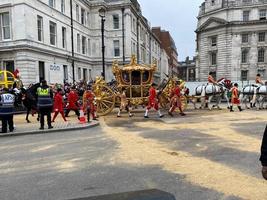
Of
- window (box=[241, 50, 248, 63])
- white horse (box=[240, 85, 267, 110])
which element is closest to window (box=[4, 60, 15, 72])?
white horse (box=[240, 85, 267, 110])

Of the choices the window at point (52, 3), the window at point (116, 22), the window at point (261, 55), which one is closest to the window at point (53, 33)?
the window at point (52, 3)

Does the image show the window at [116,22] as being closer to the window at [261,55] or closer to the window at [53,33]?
the window at [53,33]

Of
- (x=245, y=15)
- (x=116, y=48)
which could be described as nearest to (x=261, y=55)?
(x=245, y=15)

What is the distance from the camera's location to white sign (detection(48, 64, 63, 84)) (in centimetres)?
3278

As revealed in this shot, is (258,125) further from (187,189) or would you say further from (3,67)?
(3,67)

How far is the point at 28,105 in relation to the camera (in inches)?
581

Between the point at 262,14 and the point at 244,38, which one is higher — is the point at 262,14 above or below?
above

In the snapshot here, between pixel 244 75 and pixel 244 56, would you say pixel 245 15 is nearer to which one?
pixel 244 56

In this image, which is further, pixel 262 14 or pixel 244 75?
pixel 244 75

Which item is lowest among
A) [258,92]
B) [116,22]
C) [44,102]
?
[44,102]

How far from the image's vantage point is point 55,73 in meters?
33.6

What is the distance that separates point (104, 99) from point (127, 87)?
4.92 ft

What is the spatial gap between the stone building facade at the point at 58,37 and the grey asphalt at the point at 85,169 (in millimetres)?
20881

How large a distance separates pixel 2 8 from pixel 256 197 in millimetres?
30015
